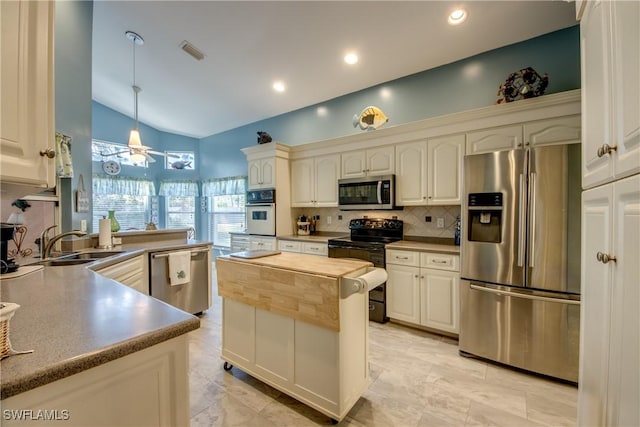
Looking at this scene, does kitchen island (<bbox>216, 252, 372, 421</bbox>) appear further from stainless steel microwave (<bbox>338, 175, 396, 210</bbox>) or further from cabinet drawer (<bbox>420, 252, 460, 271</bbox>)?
stainless steel microwave (<bbox>338, 175, 396, 210</bbox>)

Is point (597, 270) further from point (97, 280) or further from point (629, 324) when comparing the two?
point (97, 280)

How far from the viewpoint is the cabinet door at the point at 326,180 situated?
Answer: 3.96 metres

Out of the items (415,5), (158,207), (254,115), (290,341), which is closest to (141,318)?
(290,341)

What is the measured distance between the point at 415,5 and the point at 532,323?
9.87ft

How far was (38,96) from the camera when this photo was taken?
910 millimetres

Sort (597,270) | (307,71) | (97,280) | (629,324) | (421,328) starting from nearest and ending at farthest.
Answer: (629,324) < (597,270) < (97,280) < (421,328) < (307,71)

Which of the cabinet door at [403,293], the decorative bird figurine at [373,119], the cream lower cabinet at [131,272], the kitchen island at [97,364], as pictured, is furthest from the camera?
the decorative bird figurine at [373,119]

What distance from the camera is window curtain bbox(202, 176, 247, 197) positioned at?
5.86 meters

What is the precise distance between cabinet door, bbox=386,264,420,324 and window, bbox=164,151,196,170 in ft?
19.3

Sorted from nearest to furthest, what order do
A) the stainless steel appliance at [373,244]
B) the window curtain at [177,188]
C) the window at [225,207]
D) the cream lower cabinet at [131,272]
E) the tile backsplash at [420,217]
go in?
the cream lower cabinet at [131,272]
the stainless steel appliance at [373,244]
the tile backsplash at [420,217]
the window at [225,207]
the window curtain at [177,188]

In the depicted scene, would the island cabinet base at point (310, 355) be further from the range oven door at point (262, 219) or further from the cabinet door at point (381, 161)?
the range oven door at point (262, 219)

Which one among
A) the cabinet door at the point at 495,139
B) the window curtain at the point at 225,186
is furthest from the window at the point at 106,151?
the cabinet door at the point at 495,139

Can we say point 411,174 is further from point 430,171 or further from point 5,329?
point 5,329

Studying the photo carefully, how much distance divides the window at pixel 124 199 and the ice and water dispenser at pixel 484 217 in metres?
6.79
